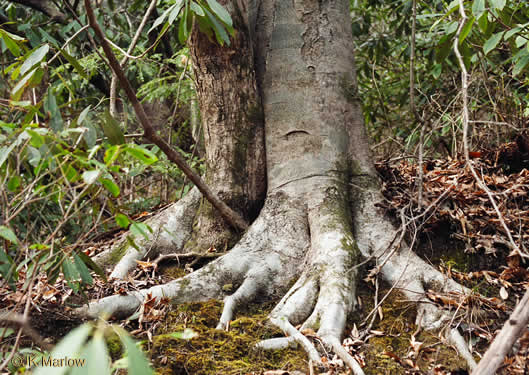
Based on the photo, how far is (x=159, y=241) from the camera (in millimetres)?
3004

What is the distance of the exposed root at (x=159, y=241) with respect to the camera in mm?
2863

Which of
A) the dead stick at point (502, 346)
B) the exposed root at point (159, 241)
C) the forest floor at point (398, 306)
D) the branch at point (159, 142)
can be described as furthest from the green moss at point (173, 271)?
the dead stick at point (502, 346)

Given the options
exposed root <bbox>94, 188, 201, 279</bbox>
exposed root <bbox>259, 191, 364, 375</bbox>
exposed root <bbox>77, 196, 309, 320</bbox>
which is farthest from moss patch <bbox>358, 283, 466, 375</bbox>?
exposed root <bbox>94, 188, 201, 279</bbox>

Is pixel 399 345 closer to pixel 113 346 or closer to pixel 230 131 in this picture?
pixel 113 346

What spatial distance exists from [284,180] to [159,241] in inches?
34.5

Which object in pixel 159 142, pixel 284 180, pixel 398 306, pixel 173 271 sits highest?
pixel 159 142

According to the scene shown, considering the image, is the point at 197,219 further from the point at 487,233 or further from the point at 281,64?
the point at 487,233

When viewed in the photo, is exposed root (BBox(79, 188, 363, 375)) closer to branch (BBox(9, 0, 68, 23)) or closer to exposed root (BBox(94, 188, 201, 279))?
exposed root (BBox(94, 188, 201, 279))

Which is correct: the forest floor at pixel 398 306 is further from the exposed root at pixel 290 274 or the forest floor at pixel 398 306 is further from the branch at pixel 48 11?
the branch at pixel 48 11

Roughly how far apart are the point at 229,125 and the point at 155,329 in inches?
53.2

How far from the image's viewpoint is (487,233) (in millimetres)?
2734

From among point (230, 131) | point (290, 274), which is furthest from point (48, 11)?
point (290, 274)

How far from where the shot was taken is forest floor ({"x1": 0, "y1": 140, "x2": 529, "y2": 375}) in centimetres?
198

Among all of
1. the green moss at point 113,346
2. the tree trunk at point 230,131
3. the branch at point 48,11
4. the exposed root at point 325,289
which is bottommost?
the exposed root at point 325,289
